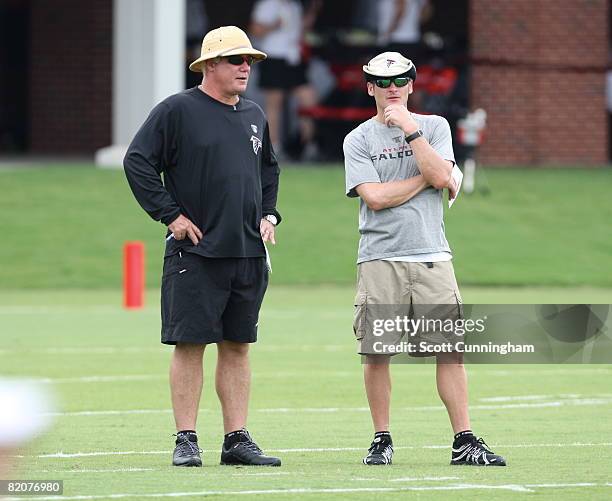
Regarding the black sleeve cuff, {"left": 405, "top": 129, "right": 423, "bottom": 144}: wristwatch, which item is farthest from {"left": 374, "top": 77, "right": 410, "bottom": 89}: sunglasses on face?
the black sleeve cuff

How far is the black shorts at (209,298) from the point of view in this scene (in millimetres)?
8219

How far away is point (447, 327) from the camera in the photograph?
27.1ft

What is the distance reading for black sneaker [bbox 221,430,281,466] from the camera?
324 inches

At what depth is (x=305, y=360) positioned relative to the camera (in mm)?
13953

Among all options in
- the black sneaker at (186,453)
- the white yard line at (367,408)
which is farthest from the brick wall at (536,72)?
the black sneaker at (186,453)

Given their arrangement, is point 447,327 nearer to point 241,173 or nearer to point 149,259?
point 241,173

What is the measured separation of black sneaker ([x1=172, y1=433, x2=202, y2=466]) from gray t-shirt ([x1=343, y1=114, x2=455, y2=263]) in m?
1.24

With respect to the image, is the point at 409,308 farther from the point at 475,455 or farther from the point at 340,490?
the point at 340,490

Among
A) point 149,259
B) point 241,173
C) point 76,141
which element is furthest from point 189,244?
point 76,141

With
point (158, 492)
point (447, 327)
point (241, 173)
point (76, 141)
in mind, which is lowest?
point (158, 492)

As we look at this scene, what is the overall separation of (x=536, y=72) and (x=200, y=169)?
20513 millimetres

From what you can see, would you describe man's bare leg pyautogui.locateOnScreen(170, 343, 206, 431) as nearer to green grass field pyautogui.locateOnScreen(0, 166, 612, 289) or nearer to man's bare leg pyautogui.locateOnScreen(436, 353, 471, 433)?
man's bare leg pyautogui.locateOnScreen(436, 353, 471, 433)

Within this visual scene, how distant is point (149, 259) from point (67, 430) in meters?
12.1

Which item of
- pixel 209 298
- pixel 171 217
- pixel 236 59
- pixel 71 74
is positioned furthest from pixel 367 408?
pixel 71 74
